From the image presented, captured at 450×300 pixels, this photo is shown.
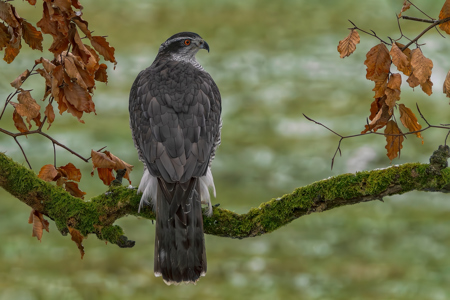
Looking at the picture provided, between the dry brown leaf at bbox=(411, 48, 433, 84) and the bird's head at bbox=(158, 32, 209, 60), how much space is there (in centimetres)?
194

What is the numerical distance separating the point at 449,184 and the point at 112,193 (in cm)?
187

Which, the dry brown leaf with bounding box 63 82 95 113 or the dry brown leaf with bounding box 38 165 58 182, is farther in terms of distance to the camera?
the dry brown leaf with bounding box 38 165 58 182

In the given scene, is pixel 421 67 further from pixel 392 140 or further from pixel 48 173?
pixel 48 173

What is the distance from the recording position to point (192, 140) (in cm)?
367

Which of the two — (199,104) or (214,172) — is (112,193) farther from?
(214,172)

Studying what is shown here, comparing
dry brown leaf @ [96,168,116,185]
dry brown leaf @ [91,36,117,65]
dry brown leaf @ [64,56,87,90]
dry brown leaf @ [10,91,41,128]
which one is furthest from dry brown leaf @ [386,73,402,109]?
dry brown leaf @ [10,91,41,128]

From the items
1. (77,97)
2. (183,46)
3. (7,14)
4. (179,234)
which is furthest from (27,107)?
(183,46)

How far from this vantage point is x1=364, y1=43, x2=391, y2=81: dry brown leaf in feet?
10.2

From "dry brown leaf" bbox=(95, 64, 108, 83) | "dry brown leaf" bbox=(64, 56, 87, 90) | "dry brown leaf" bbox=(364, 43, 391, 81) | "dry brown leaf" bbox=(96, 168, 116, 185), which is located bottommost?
"dry brown leaf" bbox=(96, 168, 116, 185)

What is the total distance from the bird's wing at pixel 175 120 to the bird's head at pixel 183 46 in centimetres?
27

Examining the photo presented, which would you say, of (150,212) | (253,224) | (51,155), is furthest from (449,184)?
(51,155)

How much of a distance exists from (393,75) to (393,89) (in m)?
0.09

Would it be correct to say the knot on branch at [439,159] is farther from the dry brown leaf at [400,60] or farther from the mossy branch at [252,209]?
the dry brown leaf at [400,60]

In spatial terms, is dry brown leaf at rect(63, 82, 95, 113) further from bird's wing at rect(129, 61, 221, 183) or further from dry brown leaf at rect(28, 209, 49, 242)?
dry brown leaf at rect(28, 209, 49, 242)
